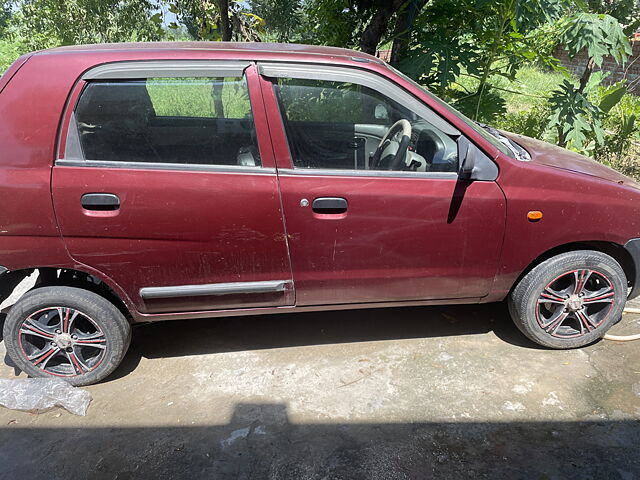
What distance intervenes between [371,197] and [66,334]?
1900mm

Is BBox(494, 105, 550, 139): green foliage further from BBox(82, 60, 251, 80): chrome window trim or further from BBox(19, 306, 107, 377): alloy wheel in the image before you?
BBox(19, 306, 107, 377): alloy wheel

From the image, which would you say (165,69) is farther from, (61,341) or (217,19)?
(217,19)

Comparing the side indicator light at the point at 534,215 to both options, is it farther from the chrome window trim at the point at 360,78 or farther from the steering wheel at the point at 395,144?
the steering wheel at the point at 395,144

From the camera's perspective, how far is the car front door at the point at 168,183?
2361 millimetres

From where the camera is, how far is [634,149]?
6.54 metres

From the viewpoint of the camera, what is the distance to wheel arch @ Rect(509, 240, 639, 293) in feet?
9.27

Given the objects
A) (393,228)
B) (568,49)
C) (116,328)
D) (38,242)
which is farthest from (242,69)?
(568,49)

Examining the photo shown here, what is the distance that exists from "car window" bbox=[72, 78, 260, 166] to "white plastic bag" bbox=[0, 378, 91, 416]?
137 centimetres

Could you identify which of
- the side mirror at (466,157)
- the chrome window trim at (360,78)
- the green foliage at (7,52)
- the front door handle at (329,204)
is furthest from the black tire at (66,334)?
the green foliage at (7,52)

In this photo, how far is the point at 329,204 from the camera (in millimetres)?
2467

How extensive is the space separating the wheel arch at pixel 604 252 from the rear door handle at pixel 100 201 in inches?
92.6

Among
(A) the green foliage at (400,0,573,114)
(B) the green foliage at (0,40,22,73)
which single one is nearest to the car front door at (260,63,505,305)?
(A) the green foliage at (400,0,573,114)

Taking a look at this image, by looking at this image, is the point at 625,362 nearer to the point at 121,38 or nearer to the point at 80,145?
the point at 80,145

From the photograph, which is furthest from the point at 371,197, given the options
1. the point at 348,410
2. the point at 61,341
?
the point at 61,341
